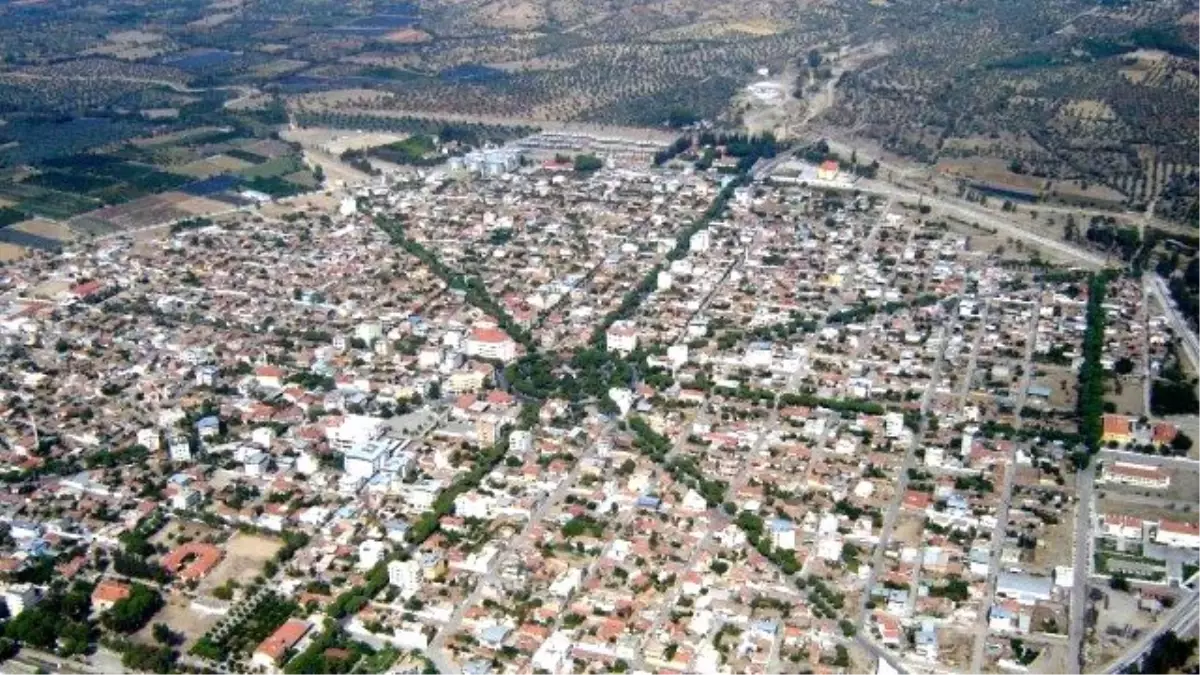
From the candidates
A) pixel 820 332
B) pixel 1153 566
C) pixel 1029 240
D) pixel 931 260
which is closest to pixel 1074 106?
pixel 1029 240

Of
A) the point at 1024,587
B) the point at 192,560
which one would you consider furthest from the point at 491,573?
the point at 1024,587

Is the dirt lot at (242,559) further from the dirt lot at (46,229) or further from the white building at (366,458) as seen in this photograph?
the dirt lot at (46,229)

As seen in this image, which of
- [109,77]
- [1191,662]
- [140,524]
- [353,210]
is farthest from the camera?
[109,77]

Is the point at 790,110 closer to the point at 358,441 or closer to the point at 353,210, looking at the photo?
the point at 353,210

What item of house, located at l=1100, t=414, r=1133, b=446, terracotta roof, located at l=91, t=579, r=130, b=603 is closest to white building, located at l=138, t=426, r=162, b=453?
terracotta roof, located at l=91, t=579, r=130, b=603

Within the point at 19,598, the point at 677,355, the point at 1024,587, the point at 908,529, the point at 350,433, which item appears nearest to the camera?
the point at 19,598

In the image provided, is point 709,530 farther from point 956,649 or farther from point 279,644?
point 279,644

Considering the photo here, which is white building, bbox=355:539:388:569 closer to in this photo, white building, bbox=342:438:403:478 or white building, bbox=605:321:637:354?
white building, bbox=342:438:403:478
